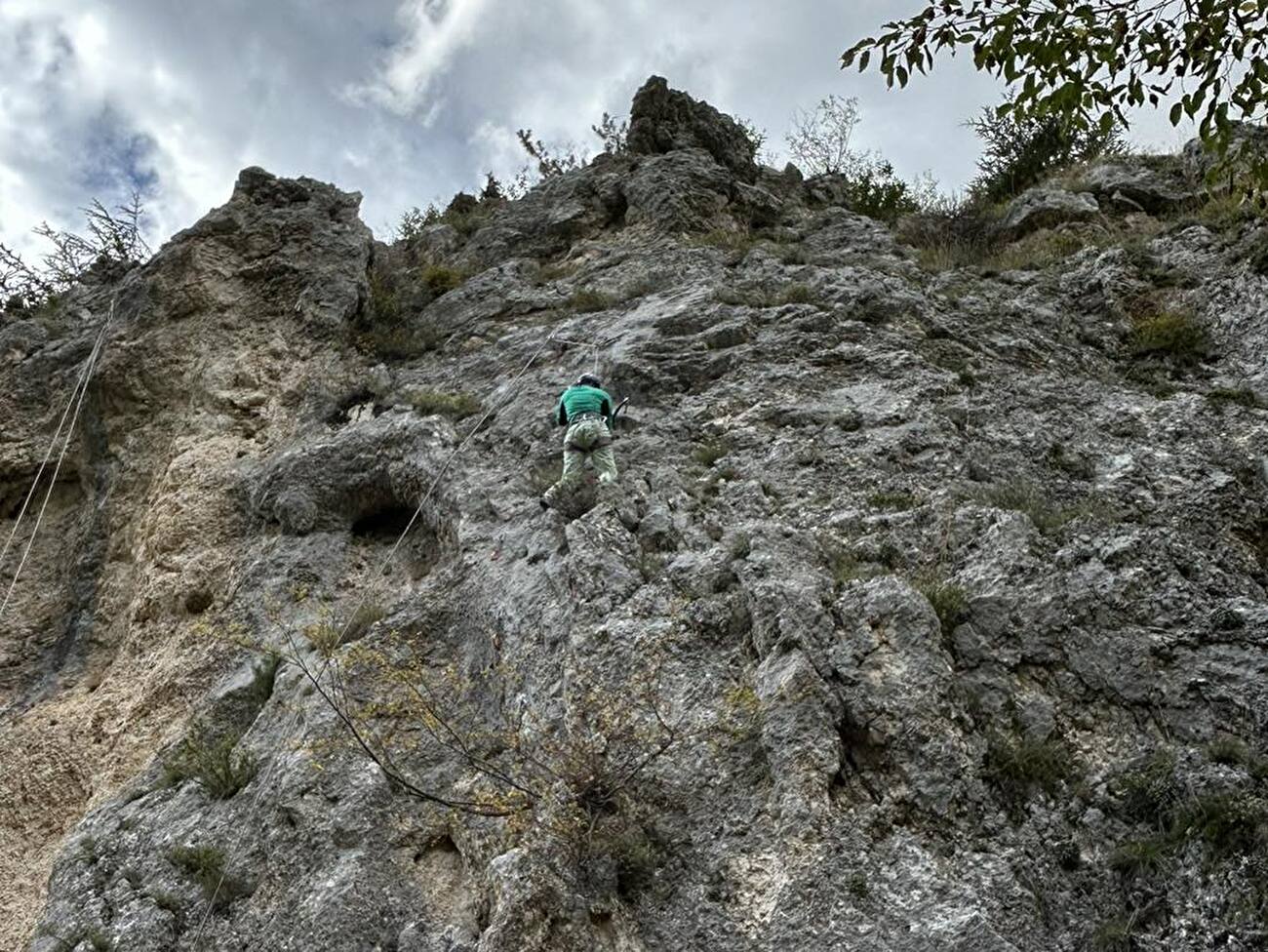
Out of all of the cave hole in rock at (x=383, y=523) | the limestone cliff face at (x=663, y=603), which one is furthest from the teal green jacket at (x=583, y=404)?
the cave hole in rock at (x=383, y=523)

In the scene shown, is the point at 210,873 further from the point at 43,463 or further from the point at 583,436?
the point at 43,463

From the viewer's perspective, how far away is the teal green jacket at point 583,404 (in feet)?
32.3

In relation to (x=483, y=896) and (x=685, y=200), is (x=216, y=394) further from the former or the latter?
(x=483, y=896)

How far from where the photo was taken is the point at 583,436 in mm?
9438

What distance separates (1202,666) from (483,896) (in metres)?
4.60

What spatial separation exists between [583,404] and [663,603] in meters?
2.67

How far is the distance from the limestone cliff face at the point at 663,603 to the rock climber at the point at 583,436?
0.30 m

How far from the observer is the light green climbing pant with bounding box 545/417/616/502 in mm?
9289

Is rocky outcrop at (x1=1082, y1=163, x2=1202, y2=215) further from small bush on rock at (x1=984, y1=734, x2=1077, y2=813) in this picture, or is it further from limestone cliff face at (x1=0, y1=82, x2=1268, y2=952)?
small bush on rock at (x1=984, y1=734, x2=1077, y2=813)

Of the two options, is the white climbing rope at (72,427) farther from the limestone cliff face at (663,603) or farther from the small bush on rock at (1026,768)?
the small bush on rock at (1026,768)

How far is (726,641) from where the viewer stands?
745cm

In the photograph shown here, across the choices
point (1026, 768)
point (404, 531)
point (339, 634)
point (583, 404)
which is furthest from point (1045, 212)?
point (339, 634)

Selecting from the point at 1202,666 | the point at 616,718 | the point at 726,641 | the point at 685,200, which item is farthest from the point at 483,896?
the point at 685,200

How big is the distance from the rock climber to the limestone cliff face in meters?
0.30
